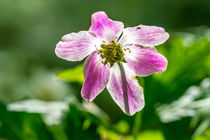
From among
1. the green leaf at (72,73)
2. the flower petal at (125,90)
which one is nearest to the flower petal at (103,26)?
the flower petal at (125,90)

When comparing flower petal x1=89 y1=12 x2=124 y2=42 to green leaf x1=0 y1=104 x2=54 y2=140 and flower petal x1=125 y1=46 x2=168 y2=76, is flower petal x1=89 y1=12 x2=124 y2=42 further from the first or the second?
green leaf x1=0 y1=104 x2=54 y2=140

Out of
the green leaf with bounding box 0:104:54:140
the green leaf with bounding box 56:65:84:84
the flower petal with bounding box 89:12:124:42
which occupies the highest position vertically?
the flower petal with bounding box 89:12:124:42

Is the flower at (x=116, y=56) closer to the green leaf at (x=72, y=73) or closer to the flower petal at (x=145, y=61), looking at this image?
the flower petal at (x=145, y=61)

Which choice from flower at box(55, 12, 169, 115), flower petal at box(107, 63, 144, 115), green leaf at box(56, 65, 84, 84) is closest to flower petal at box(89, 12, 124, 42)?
flower at box(55, 12, 169, 115)

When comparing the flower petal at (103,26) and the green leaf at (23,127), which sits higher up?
the flower petal at (103,26)

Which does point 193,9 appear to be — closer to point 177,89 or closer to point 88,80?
point 177,89

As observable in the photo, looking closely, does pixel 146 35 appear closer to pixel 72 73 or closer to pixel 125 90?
pixel 125 90

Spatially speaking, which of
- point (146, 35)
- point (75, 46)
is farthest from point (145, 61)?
point (75, 46)
